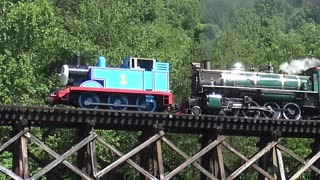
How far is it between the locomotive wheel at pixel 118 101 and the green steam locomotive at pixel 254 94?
1940mm

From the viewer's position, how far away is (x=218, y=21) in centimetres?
9956

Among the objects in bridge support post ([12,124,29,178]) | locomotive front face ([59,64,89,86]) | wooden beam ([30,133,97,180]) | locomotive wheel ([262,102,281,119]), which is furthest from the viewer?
locomotive wheel ([262,102,281,119])

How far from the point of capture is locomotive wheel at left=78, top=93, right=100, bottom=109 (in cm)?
2128

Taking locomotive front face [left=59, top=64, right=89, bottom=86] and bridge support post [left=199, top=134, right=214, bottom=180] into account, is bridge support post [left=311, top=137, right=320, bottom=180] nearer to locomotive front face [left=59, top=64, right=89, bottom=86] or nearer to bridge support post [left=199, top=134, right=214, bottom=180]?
bridge support post [left=199, top=134, right=214, bottom=180]

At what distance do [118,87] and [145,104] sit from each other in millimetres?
902

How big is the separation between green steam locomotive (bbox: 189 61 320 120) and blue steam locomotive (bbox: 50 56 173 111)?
1.13m

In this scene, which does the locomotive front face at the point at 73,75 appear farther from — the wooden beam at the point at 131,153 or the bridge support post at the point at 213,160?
the bridge support post at the point at 213,160

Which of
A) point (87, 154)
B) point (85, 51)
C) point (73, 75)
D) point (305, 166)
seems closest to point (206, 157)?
point (305, 166)

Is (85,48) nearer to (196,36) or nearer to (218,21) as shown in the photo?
(196,36)

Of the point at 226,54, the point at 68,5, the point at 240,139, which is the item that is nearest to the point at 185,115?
the point at 240,139

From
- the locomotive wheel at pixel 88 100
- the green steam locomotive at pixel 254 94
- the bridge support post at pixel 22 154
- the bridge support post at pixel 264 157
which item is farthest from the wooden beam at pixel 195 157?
the bridge support post at pixel 22 154

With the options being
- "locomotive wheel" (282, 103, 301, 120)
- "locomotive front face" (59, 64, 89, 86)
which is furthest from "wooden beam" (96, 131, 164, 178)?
"locomotive wheel" (282, 103, 301, 120)

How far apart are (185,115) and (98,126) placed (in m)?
2.33

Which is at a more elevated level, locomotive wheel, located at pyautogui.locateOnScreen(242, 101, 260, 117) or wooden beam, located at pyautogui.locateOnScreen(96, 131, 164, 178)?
locomotive wheel, located at pyautogui.locateOnScreen(242, 101, 260, 117)
